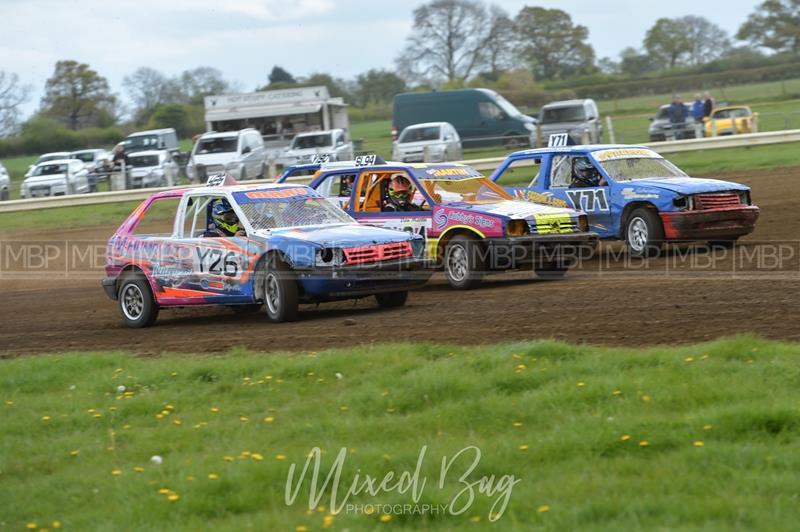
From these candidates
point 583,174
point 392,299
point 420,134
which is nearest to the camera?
point 392,299

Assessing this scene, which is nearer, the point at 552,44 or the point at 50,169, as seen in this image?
the point at 50,169

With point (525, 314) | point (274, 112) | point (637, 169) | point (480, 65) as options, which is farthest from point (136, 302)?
point (480, 65)

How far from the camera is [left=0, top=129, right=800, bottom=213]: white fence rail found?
2723cm

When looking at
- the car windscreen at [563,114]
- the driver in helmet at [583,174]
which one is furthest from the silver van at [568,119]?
the driver in helmet at [583,174]

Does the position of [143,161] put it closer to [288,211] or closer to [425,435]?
[288,211]

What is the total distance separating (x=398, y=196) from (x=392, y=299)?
72.4 inches

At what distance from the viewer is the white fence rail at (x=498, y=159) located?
27.2 meters

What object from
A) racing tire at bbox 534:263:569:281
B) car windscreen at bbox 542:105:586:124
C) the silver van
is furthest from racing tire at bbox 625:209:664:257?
car windscreen at bbox 542:105:586:124

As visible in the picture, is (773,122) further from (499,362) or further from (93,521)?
(93,521)

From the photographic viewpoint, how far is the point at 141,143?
4053 cm

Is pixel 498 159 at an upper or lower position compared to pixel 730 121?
lower

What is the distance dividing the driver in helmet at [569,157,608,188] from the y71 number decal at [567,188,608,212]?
113 mm

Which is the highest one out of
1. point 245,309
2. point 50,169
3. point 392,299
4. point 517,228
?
point 50,169

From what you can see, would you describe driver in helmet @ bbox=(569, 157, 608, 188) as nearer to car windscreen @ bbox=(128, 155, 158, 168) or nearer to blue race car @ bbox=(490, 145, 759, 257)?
blue race car @ bbox=(490, 145, 759, 257)
